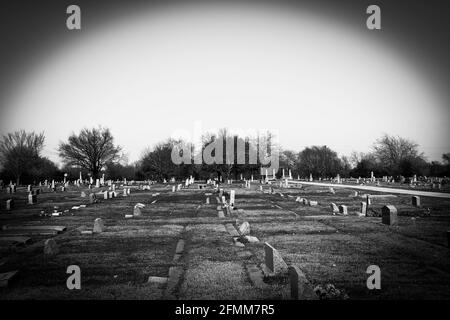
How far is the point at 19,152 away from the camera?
185 ft

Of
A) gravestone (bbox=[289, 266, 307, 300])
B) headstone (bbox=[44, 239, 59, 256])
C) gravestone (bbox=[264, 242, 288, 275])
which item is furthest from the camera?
headstone (bbox=[44, 239, 59, 256])

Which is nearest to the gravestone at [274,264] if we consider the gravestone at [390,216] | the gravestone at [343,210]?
the gravestone at [390,216]

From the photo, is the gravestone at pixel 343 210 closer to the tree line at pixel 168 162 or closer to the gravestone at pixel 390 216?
the gravestone at pixel 390 216

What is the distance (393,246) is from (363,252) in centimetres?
Answer: 137

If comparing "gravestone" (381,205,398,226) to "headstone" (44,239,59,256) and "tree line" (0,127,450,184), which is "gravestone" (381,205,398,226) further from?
"tree line" (0,127,450,184)

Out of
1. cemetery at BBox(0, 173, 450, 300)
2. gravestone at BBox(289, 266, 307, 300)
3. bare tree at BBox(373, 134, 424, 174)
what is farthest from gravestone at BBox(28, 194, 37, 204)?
bare tree at BBox(373, 134, 424, 174)

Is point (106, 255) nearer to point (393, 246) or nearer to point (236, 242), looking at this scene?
point (236, 242)

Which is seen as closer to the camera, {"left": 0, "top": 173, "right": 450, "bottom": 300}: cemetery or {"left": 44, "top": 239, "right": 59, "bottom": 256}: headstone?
{"left": 0, "top": 173, "right": 450, "bottom": 300}: cemetery

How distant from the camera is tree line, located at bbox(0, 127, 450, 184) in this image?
58.4 m

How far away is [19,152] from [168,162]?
99.4 ft

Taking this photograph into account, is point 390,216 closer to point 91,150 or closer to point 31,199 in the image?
point 31,199

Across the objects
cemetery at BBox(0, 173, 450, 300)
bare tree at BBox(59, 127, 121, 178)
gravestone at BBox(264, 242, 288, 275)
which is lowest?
cemetery at BBox(0, 173, 450, 300)

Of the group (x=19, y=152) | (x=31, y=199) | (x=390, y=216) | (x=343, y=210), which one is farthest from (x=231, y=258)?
(x=19, y=152)

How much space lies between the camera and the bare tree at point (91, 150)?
2426 inches
